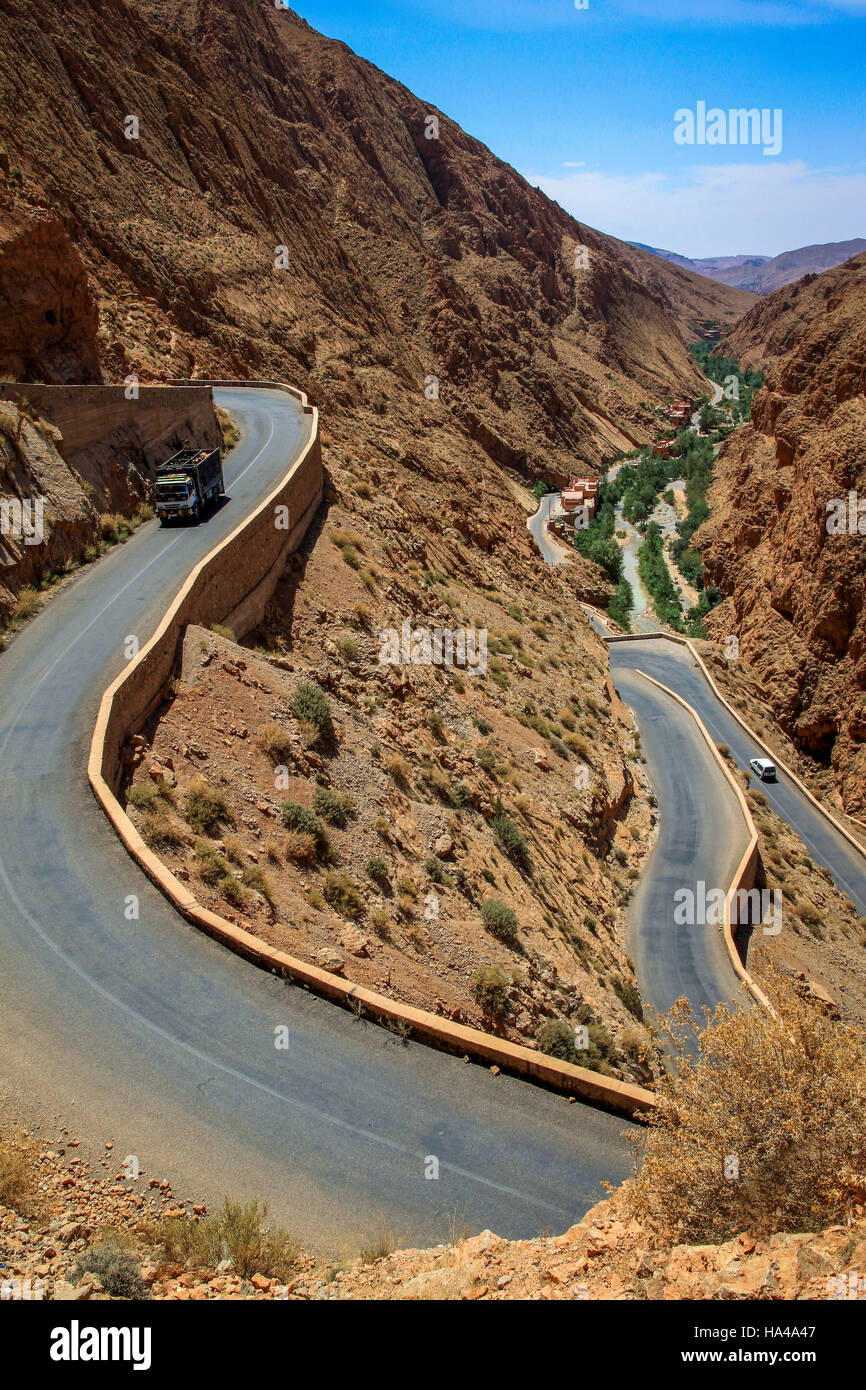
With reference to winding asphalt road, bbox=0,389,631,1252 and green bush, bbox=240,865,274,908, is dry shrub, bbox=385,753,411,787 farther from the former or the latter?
winding asphalt road, bbox=0,389,631,1252

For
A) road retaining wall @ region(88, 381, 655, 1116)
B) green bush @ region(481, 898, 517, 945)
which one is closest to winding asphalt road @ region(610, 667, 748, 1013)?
green bush @ region(481, 898, 517, 945)

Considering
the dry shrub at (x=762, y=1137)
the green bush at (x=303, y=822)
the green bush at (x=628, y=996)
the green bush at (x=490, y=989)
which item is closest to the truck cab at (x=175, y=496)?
the green bush at (x=303, y=822)

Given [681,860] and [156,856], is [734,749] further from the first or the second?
[156,856]

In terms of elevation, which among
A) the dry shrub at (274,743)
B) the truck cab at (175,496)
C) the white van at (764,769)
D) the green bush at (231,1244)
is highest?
the truck cab at (175,496)

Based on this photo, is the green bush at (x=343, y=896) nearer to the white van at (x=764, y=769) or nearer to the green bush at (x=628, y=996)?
the green bush at (x=628, y=996)

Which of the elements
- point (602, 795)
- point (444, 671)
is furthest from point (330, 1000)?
point (602, 795)
